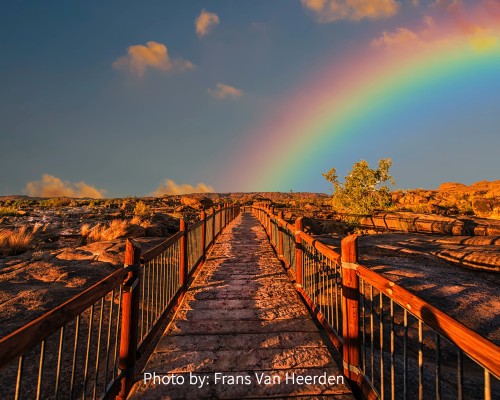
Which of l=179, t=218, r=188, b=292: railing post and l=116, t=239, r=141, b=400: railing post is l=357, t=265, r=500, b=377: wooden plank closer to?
l=116, t=239, r=141, b=400: railing post

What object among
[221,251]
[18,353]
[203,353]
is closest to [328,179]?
[221,251]

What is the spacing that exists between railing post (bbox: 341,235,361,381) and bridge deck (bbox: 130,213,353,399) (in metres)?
0.24

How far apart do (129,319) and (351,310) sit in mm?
2520

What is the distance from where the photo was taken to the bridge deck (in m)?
2.91

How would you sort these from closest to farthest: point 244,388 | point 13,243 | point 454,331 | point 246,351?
point 454,331, point 244,388, point 246,351, point 13,243

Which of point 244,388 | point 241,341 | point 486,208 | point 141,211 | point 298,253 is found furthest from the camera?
point 141,211

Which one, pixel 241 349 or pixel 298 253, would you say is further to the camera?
pixel 298 253

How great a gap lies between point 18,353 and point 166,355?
2.37 metres

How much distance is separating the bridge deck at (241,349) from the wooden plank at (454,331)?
143 cm

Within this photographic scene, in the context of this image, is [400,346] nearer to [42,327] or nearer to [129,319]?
[129,319]

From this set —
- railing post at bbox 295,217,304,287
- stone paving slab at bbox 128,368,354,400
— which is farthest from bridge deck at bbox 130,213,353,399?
railing post at bbox 295,217,304,287

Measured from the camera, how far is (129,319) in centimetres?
307

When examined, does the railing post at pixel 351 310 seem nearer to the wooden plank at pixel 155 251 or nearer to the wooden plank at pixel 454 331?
the wooden plank at pixel 454 331

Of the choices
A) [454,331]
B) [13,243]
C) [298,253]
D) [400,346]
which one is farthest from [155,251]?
[13,243]
